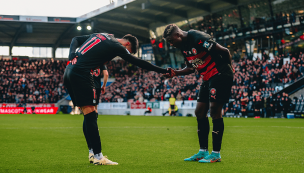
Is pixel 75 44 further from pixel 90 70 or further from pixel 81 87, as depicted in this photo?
pixel 81 87

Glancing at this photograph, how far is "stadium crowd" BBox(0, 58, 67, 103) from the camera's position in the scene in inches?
1560

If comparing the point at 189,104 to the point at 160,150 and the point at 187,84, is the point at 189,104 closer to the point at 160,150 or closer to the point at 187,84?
Result: the point at 187,84

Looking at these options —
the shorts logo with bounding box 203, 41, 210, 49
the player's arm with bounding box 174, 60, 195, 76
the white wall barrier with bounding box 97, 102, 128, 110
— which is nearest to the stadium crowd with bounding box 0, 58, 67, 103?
the white wall barrier with bounding box 97, 102, 128, 110

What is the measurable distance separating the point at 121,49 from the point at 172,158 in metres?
1.87

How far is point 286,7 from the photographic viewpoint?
30578 millimetres

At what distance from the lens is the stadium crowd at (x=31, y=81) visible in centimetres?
3962

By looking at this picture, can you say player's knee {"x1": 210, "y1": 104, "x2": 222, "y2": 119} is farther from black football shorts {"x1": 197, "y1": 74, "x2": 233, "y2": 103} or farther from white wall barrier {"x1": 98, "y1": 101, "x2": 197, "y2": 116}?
white wall barrier {"x1": 98, "y1": 101, "x2": 197, "y2": 116}

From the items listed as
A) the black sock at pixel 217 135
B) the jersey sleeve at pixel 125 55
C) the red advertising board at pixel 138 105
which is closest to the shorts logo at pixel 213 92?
the black sock at pixel 217 135

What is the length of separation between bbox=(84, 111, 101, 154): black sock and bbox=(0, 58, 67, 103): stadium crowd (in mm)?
36635

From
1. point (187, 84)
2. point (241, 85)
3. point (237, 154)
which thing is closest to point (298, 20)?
point (241, 85)

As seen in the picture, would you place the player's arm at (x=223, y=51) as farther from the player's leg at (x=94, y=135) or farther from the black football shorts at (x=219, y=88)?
the player's leg at (x=94, y=135)

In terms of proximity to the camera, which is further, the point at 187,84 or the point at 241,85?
the point at 187,84

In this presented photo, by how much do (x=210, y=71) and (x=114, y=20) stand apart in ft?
136

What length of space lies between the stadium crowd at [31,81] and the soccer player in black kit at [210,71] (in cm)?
3679
